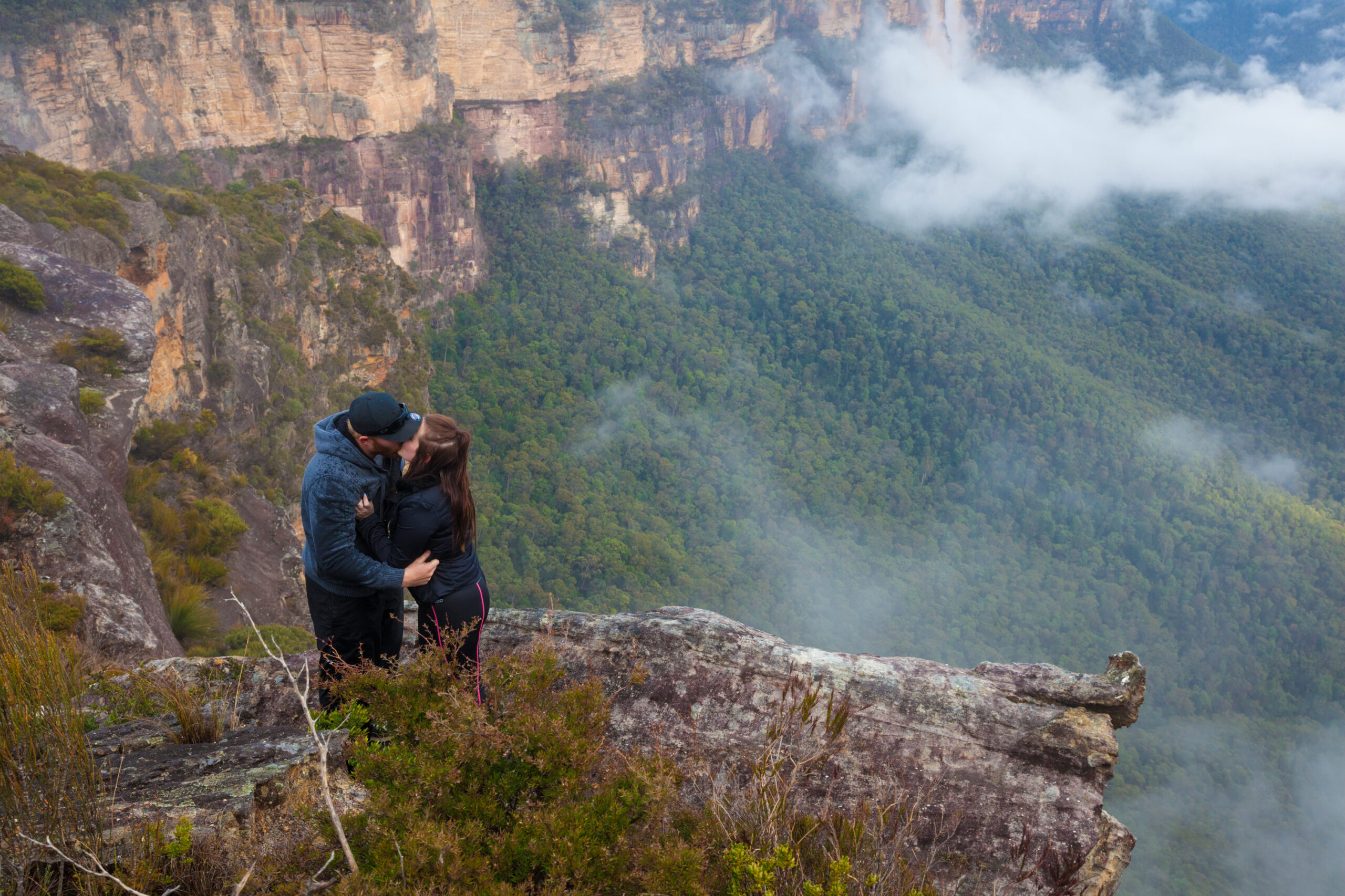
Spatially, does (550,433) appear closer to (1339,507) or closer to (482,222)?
(482,222)

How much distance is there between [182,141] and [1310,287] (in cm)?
7334

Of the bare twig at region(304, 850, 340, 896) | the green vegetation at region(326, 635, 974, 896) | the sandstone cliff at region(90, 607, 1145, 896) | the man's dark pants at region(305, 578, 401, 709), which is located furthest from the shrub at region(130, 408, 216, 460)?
the bare twig at region(304, 850, 340, 896)

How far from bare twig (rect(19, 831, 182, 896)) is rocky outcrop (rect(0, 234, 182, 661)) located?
339 cm

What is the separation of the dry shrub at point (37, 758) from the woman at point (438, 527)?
1.21 metres

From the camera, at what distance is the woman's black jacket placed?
3227 mm

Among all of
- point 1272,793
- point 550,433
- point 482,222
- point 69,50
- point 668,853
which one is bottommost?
point 1272,793

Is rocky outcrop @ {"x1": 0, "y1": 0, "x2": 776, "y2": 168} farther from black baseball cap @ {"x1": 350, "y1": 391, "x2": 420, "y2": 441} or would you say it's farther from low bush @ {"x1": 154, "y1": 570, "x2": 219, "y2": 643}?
black baseball cap @ {"x1": 350, "y1": 391, "x2": 420, "y2": 441}

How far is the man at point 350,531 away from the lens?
10.2ft

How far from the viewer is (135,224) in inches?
462

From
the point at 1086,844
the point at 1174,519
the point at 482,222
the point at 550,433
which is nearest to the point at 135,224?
the point at 1086,844

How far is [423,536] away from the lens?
3230mm

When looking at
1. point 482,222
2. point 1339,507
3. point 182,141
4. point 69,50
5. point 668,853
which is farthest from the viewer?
point 1339,507

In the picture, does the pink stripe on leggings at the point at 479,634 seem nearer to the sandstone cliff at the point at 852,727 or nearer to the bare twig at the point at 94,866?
the sandstone cliff at the point at 852,727

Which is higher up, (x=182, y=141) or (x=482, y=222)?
(x=182, y=141)
